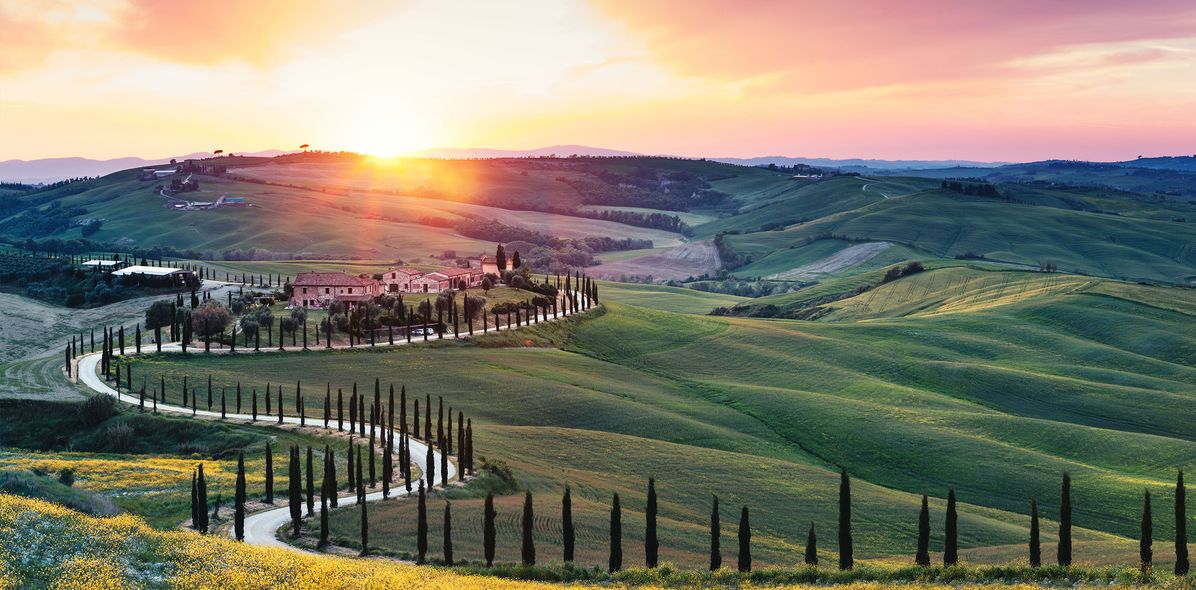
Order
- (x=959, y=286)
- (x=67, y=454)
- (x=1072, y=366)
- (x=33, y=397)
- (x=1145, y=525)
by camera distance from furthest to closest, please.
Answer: (x=959, y=286) < (x=1072, y=366) < (x=33, y=397) < (x=67, y=454) < (x=1145, y=525)

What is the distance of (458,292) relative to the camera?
5969 inches

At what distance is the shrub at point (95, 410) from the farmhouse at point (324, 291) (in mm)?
60699

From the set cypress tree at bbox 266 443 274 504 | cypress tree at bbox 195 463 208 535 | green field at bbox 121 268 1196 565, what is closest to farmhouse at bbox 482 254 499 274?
green field at bbox 121 268 1196 565

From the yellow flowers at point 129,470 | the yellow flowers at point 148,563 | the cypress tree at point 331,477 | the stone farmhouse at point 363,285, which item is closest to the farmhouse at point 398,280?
the stone farmhouse at point 363,285

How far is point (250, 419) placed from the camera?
83000 millimetres

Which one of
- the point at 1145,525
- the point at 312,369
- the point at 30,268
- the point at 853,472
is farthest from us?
the point at 30,268

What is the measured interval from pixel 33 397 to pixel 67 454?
17.5 meters

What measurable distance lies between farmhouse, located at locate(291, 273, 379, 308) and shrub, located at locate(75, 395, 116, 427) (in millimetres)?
60699

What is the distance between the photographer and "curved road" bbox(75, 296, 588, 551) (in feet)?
169

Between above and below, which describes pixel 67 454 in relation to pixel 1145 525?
below

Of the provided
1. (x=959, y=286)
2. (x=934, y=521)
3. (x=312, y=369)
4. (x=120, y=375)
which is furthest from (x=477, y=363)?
(x=959, y=286)

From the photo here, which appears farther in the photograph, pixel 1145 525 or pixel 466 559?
pixel 466 559

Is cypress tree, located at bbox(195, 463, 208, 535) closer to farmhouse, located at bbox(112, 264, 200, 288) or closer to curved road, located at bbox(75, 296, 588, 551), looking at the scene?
curved road, located at bbox(75, 296, 588, 551)

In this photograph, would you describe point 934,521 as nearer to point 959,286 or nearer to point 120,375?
point 120,375
